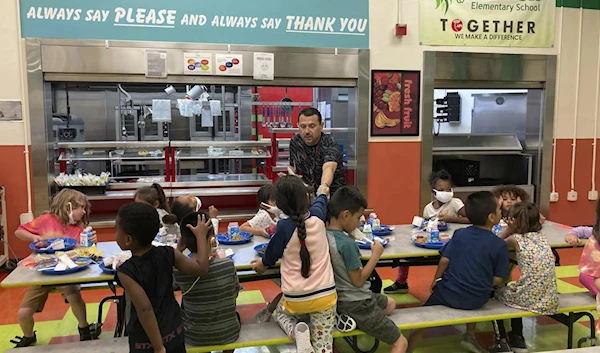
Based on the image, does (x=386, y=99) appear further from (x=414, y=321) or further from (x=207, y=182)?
(x=414, y=321)

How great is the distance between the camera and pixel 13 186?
500 cm

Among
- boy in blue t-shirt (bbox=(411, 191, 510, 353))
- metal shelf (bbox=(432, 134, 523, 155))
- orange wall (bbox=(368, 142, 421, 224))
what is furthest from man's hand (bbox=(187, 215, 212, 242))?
metal shelf (bbox=(432, 134, 523, 155))

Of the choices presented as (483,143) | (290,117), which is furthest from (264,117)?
(483,143)

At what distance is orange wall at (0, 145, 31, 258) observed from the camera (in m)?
4.95

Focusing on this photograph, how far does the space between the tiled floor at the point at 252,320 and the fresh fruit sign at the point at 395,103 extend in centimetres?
174

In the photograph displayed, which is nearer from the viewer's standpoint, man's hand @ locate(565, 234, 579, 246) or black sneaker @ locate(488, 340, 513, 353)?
black sneaker @ locate(488, 340, 513, 353)

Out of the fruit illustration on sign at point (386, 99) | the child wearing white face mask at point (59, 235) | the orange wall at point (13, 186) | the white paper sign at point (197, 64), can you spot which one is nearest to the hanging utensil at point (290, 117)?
the fruit illustration on sign at point (386, 99)

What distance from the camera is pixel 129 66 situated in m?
5.01

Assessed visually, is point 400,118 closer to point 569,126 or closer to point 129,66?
point 569,126

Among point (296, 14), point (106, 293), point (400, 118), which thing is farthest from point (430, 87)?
point (106, 293)

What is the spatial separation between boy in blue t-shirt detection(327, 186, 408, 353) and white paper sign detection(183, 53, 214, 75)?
9.80 feet

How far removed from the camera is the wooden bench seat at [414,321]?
8.34 feet

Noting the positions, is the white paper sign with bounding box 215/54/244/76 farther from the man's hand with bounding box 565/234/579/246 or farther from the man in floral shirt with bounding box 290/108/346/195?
the man's hand with bounding box 565/234/579/246

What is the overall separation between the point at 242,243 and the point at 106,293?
1916mm
